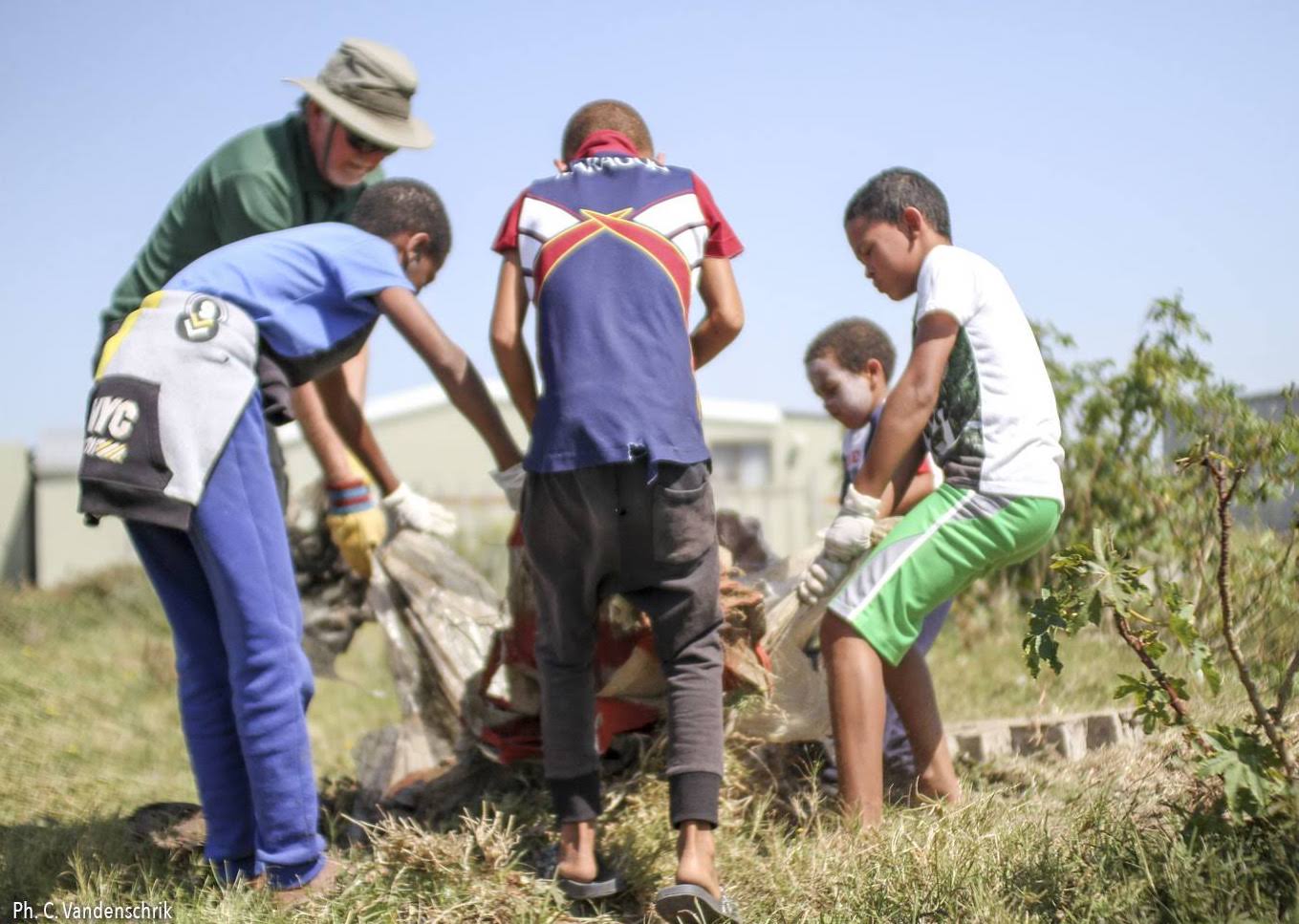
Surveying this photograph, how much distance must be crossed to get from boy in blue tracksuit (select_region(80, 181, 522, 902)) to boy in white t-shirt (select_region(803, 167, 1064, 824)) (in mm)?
1120

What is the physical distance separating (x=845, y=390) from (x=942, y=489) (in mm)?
931

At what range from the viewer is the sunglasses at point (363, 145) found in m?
3.75

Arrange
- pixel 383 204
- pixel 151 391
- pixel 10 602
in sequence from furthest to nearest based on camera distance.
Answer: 1. pixel 10 602
2. pixel 383 204
3. pixel 151 391

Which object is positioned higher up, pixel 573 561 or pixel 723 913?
pixel 573 561

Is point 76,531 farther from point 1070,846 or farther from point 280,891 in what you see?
point 1070,846

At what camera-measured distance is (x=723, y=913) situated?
96.7 inches

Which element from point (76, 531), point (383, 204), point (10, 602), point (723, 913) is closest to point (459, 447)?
point (76, 531)

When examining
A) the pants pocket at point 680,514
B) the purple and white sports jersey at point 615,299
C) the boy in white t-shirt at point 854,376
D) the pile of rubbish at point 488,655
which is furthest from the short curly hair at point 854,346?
the pants pocket at point 680,514

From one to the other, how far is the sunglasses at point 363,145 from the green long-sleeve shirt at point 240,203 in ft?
0.57

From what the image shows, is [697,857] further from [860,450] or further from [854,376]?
[854,376]

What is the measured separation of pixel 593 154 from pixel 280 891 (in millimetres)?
1894

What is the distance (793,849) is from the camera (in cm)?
279

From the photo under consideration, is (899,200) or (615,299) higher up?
(899,200)

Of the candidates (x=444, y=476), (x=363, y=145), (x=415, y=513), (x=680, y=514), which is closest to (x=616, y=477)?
(x=680, y=514)
